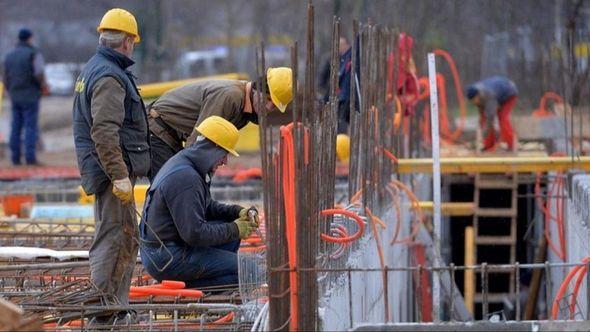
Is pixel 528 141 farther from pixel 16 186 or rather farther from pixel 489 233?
pixel 16 186

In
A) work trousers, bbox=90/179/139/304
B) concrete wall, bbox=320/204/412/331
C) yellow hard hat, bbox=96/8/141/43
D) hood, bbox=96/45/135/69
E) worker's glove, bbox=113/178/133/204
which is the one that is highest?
yellow hard hat, bbox=96/8/141/43

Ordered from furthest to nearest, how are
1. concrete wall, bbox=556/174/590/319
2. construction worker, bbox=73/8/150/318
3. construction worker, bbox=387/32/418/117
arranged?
construction worker, bbox=387/32/418/117, concrete wall, bbox=556/174/590/319, construction worker, bbox=73/8/150/318

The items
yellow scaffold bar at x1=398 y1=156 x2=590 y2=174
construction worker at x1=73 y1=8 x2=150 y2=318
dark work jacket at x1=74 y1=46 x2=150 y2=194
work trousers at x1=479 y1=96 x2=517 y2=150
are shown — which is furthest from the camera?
work trousers at x1=479 y1=96 x2=517 y2=150

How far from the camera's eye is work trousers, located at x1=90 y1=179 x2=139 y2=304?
8.00 m

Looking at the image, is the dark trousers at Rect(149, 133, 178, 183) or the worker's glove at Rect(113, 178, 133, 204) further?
the dark trousers at Rect(149, 133, 178, 183)

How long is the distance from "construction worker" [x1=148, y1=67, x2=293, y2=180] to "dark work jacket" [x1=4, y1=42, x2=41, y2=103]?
1137 cm

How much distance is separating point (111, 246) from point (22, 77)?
1340cm

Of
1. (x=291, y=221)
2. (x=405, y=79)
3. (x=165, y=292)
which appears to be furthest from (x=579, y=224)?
(x=405, y=79)

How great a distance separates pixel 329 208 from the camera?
823cm

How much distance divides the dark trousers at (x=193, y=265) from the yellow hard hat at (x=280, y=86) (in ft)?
4.10

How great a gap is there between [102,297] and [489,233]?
10.4 metres

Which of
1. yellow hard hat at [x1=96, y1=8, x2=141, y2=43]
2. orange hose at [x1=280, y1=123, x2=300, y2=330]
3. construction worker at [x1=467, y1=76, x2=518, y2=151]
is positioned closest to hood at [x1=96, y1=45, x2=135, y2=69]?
yellow hard hat at [x1=96, y1=8, x2=141, y2=43]

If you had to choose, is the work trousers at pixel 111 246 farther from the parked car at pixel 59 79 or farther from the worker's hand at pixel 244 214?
the parked car at pixel 59 79

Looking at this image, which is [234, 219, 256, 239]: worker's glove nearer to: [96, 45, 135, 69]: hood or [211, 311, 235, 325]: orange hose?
[211, 311, 235, 325]: orange hose
